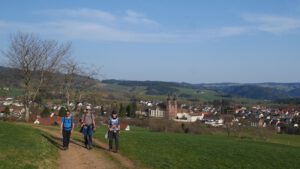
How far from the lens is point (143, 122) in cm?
8556

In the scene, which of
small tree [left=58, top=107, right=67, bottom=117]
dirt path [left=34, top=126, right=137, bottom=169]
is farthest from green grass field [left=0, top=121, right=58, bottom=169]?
small tree [left=58, top=107, right=67, bottom=117]

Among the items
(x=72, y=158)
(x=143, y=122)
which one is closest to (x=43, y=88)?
(x=72, y=158)

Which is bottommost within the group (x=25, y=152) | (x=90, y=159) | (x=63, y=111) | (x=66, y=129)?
(x=90, y=159)

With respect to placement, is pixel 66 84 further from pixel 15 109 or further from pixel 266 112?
pixel 266 112

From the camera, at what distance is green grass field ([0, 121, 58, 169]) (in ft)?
50.2

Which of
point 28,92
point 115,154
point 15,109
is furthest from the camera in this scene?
point 15,109

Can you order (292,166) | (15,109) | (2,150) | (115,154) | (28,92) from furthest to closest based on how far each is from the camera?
(15,109) < (28,92) < (292,166) < (115,154) < (2,150)

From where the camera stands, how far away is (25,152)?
17453 millimetres

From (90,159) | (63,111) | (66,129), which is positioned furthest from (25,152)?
(63,111)

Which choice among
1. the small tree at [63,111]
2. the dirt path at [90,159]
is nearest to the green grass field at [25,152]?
the dirt path at [90,159]

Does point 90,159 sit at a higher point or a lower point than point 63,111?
lower

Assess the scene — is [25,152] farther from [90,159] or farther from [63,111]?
[63,111]

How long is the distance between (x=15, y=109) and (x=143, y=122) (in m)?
28.3

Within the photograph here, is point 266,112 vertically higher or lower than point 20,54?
lower
